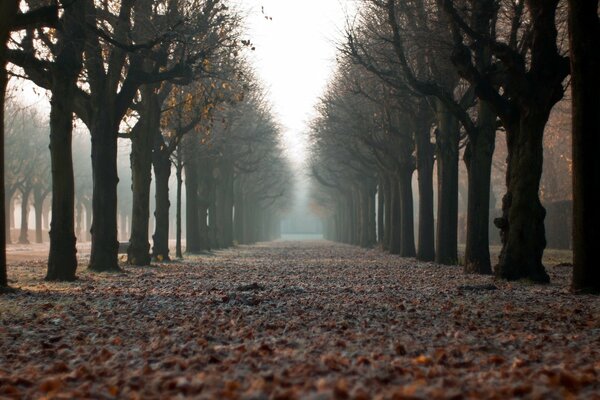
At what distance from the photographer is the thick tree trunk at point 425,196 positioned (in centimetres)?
3136

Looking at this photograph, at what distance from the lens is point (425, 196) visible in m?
32.2

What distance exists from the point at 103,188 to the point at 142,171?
4.76 meters

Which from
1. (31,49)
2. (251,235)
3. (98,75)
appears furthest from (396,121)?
(251,235)

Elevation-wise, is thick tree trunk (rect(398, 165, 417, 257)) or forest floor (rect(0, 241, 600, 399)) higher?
thick tree trunk (rect(398, 165, 417, 257))

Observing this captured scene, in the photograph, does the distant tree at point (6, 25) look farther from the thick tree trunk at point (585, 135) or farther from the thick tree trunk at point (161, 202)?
the thick tree trunk at point (161, 202)

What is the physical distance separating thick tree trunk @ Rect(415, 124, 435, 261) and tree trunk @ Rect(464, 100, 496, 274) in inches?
340

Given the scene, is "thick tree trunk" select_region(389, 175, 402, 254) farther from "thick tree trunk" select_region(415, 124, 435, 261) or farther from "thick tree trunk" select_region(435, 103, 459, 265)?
"thick tree trunk" select_region(435, 103, 459, 265)

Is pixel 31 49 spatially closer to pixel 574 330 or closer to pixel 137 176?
pixel 137 176

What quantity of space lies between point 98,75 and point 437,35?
10268 millimetres

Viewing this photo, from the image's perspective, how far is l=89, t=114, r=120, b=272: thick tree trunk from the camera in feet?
74.9

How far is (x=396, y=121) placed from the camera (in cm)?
3775

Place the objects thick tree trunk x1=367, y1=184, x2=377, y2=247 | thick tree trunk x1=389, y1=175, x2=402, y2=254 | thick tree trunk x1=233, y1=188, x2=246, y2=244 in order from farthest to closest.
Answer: thick tree trunk x1=233, y1=188, x2=246, y2=244 < thick tree trunk x1=367, y1=184, x2=377, y2=247 < thick tree trunk x1=389, y1=175, x2=402, y2=254

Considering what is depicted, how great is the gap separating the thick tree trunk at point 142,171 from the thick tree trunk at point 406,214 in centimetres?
1334

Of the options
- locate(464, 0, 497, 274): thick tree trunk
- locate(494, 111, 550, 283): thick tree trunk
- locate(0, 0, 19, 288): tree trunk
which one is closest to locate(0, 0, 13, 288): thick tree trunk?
locate(0, 0, 19, 288): tree trunk
